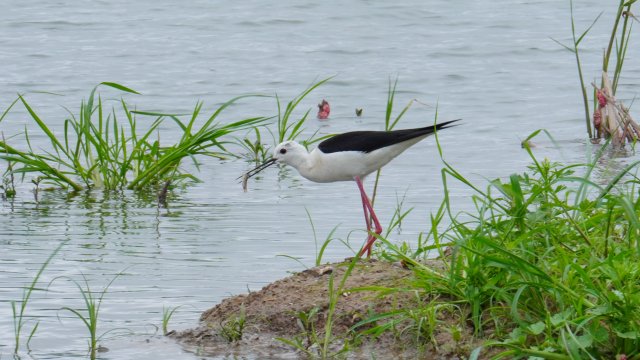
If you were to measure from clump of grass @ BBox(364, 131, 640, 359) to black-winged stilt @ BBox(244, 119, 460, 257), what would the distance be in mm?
1562

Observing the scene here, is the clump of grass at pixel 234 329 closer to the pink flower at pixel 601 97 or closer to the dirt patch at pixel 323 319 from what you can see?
the dirt patch at pixel 323 319

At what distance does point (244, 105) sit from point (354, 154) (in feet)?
19.3

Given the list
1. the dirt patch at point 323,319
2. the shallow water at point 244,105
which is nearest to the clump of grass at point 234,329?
the dirt patch at point 323,319

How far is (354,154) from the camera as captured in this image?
6.94 metres

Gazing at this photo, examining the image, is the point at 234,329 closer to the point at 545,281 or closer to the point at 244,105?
the point at 545,281

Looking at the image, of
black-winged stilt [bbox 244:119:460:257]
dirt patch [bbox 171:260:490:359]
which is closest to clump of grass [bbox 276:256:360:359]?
dirt patch [bbox 171:260:490:359]

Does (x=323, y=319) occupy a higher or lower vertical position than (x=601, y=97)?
lower

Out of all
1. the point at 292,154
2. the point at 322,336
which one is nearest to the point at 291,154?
the point at 292,154

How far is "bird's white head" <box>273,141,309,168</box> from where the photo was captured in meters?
A: 7.19

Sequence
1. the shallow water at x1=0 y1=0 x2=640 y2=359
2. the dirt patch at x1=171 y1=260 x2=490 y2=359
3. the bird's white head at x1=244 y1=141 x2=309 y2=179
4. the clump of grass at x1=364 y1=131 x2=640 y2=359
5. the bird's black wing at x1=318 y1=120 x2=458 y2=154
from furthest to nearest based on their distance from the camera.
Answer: the bird's white head at x1=244 y1=141 x2=309 y2=179 → the bird's black wing at x1=318 y1=120 x2=458 y2=154 → the shallow water at x1=0 y1=0 x2=640 y2=359 → the dirt patch at x1=171 y1=260 x2=490 y2=359 → the clump of grass at x1=364 y1=131 x2=640 y2=359

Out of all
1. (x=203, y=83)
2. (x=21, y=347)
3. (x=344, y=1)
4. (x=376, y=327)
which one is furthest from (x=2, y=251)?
(x=344, y=1)

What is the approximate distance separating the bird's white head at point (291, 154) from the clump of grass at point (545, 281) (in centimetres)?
188

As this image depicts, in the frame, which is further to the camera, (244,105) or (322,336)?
(244,105)

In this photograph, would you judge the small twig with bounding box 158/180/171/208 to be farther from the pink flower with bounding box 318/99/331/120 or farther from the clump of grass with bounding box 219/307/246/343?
the pink flower with bounding box 318/99/331/120
